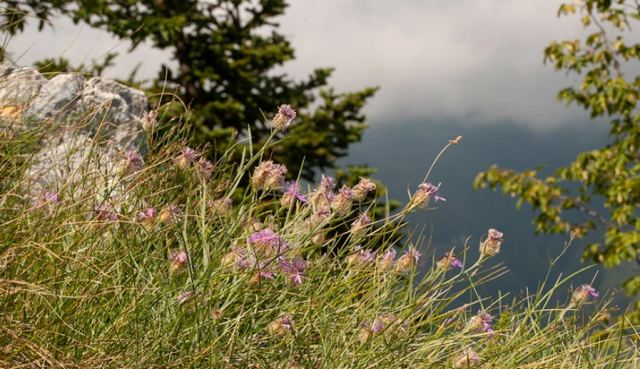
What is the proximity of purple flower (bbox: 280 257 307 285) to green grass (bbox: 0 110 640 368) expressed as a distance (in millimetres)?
25

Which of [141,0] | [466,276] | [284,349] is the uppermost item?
[466,276]

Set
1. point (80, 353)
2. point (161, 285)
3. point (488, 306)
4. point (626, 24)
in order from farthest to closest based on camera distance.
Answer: point (626, 24), point (488, 306), point (161, 285), point (80, 353)

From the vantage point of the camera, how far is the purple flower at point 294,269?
288 cm

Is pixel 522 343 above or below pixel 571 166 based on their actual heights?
Answer: above

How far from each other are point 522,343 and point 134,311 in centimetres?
144

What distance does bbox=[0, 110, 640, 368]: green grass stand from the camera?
2621 millimetres

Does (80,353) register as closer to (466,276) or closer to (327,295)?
(327,295)

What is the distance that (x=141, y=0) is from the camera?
50.4ft

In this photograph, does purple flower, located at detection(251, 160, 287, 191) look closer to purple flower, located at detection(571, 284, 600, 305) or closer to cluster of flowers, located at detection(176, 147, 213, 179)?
cluster of flowers, located at detection(176, 147, 213, 179)

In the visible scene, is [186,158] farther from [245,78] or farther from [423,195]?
[245,78]

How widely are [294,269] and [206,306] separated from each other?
0.36m

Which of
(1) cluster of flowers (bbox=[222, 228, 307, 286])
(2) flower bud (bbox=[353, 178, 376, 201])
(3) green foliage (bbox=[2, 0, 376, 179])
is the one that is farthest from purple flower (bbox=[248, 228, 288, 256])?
(3) green foliage (bbox=[2, 0, 376, 179])

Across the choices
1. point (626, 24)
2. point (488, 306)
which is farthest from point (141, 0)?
point (488, 306)

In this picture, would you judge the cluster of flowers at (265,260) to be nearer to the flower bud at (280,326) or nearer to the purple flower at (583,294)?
the flower bud at (280,326)
